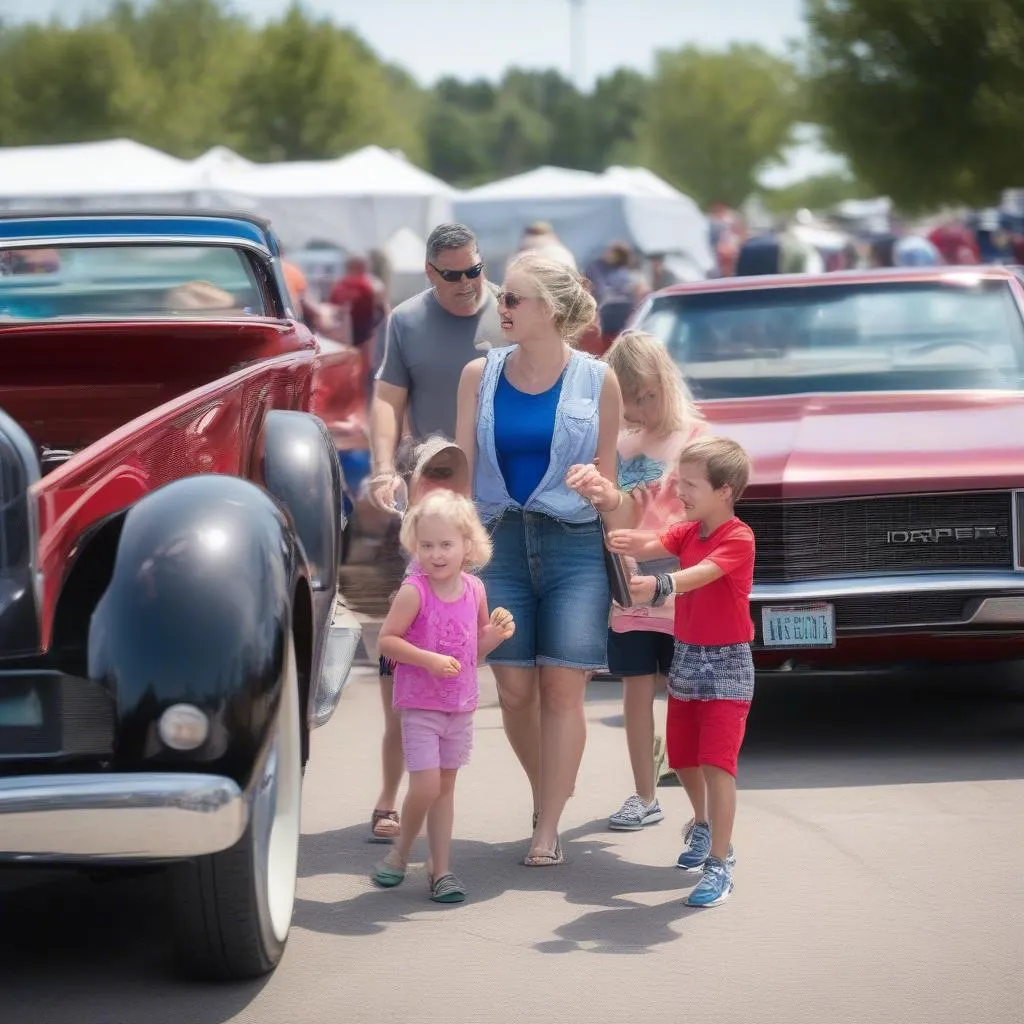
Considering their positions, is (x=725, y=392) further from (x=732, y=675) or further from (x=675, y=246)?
(x=675, y=246)

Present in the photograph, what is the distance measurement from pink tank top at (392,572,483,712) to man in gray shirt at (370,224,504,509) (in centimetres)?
129

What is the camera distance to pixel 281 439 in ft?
17.7

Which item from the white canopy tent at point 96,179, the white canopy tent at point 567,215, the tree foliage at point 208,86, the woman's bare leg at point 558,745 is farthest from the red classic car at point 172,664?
the tree foliage at point 208,86

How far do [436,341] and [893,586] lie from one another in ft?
5.94

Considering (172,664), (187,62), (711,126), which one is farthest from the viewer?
(711,126)

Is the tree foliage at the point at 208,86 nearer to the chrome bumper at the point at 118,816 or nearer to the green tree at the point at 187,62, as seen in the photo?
the green tree at the point at 187,62

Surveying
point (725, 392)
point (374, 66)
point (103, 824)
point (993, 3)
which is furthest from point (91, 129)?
point (103, 824)

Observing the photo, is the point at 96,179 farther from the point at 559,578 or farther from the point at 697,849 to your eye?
the point at 697,849

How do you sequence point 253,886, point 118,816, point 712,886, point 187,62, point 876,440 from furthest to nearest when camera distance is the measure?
point 187,62
point 876,440
point 712,886
point 253,886
point 118,816

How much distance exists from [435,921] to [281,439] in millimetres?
1371

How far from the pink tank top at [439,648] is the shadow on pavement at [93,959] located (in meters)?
0.88

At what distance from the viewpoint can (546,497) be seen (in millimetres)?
5691

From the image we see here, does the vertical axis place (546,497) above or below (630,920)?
above

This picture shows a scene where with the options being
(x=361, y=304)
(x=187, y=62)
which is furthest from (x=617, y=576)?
(x=187, y=62)
